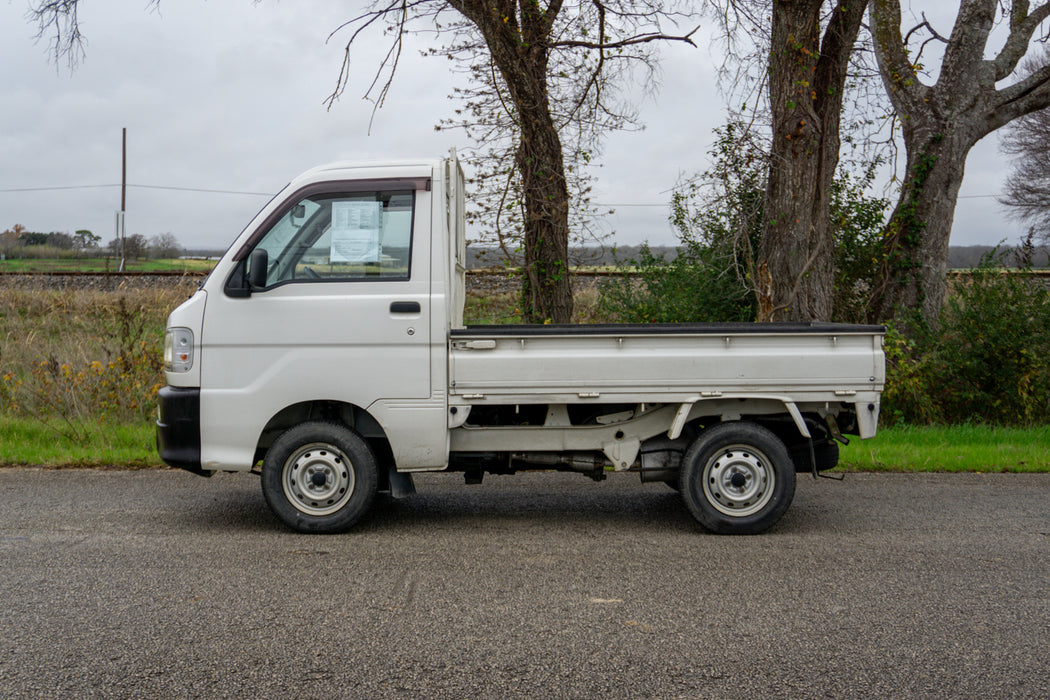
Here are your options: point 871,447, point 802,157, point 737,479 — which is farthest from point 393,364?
point 802,157

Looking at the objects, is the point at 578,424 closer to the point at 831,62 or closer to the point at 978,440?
the point at 978,440

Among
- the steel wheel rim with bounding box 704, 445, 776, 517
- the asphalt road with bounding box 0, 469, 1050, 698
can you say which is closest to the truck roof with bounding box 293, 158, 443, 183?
the asphalt road with bounding box 0, 469, 1050, 698

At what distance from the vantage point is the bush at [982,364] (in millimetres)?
11047

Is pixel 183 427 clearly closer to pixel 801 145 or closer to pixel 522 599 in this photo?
pixel 522 599

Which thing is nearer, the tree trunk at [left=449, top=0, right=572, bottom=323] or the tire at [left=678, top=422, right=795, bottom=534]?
the tire at [left=678, top=422, right=795, bottom=534]

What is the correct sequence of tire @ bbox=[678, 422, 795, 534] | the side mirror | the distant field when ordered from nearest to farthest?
the side mirror, tire @ bbox=[678, 422, 795, 534], the distant field

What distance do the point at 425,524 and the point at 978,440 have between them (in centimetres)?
643

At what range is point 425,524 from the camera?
21.1ft

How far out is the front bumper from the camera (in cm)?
606

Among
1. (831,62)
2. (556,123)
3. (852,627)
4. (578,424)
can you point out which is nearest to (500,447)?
(578,424)

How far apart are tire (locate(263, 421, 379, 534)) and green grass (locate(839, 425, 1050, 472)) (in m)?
4.62

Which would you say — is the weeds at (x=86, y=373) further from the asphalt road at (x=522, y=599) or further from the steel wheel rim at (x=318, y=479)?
the steel wheel rim at (x=318, y=479)

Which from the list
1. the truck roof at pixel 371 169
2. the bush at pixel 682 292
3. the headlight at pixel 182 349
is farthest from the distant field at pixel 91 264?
the truck roof at pixel 371 169

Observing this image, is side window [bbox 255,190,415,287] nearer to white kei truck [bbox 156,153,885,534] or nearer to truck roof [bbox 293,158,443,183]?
white kei truck [bbox 156,153,885,534]
